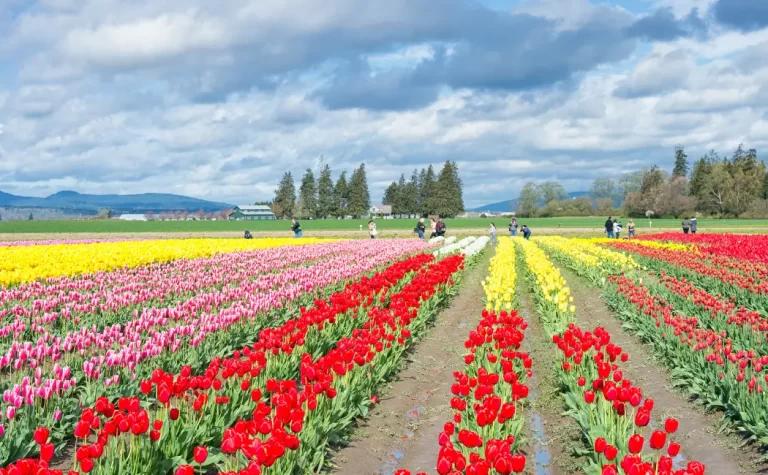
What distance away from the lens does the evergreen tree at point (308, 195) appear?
137 meters

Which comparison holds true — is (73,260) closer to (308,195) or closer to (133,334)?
(133,334)

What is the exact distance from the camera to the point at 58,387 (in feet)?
21.7

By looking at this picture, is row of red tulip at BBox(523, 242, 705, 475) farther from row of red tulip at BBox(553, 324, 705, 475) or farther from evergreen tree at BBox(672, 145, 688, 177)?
evergreen tree at BBox(672, 145, 688, 177)

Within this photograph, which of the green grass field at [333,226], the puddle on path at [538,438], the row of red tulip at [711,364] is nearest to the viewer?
the puddle on path at [538,438]

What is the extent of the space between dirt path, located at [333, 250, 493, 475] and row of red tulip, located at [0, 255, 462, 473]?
1178mm

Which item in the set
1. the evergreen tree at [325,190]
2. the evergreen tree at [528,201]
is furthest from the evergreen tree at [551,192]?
the evergreen tree at [325,190]

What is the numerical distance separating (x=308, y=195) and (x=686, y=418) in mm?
132586

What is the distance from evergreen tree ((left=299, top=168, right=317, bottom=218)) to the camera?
449 feet

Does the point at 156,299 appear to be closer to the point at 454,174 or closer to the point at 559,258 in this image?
the point at 559,258

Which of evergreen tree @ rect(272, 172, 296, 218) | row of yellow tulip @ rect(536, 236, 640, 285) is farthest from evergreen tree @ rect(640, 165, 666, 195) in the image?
row of yellow tulip @ rect(536, 236, 640, 285)

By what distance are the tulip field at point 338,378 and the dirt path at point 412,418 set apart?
57 mm

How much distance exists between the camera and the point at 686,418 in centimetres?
802

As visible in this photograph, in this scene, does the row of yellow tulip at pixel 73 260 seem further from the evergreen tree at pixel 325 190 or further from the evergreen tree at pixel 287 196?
the evergreen tree at pixel 287 196

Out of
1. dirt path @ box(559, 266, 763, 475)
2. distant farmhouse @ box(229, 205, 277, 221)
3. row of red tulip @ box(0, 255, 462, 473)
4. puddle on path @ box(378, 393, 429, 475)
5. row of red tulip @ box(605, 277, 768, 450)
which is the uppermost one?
distant farmhouse @ box(229, 205, 277, 221)
